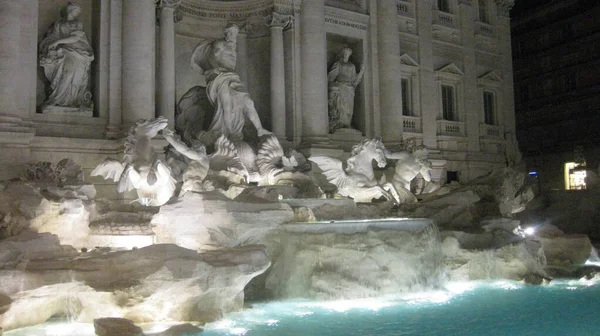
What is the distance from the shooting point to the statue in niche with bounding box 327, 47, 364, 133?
18688 millimetres

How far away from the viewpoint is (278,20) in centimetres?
1711

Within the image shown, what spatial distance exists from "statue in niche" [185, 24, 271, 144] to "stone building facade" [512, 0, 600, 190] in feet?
61.3

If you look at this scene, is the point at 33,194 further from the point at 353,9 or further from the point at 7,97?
the point at 353,9

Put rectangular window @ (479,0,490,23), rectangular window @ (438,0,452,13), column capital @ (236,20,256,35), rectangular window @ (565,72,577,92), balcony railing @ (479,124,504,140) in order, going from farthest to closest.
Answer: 1. rectangular window @ (565,72,577,92)
2. rectangular window @ (479,0,490,23)
3. balcony railing @ (479,124,504,140)
4. rectangular window @ (438,0,452,13)
5. column capital @ (236,20,256,35)

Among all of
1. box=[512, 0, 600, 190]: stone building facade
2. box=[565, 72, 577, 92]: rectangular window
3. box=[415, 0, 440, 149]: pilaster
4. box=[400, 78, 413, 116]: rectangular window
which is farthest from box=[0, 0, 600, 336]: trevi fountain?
box=[565, 72, 577, 92]: rectangular window

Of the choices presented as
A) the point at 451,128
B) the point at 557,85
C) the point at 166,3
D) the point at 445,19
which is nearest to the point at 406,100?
the point at 451,128

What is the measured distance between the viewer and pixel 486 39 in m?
23.8

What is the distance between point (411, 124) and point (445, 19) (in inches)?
186

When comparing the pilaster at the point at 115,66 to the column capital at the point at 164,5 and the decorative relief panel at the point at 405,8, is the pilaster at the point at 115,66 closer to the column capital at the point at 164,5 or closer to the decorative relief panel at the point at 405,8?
the column capital at the point at 164,5

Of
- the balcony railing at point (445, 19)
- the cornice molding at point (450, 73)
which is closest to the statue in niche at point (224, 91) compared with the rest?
the cornice molding at point (450, 73)

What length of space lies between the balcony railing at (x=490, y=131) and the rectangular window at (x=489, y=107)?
15.6 inches

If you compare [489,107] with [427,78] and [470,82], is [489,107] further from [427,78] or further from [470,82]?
[427,78]

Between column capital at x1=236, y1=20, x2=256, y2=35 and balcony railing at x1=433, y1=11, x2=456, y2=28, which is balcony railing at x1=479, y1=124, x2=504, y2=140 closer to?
balcony railing at x1=433, y1=11, x2=456, y2=28

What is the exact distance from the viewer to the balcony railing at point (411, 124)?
2064 cm
